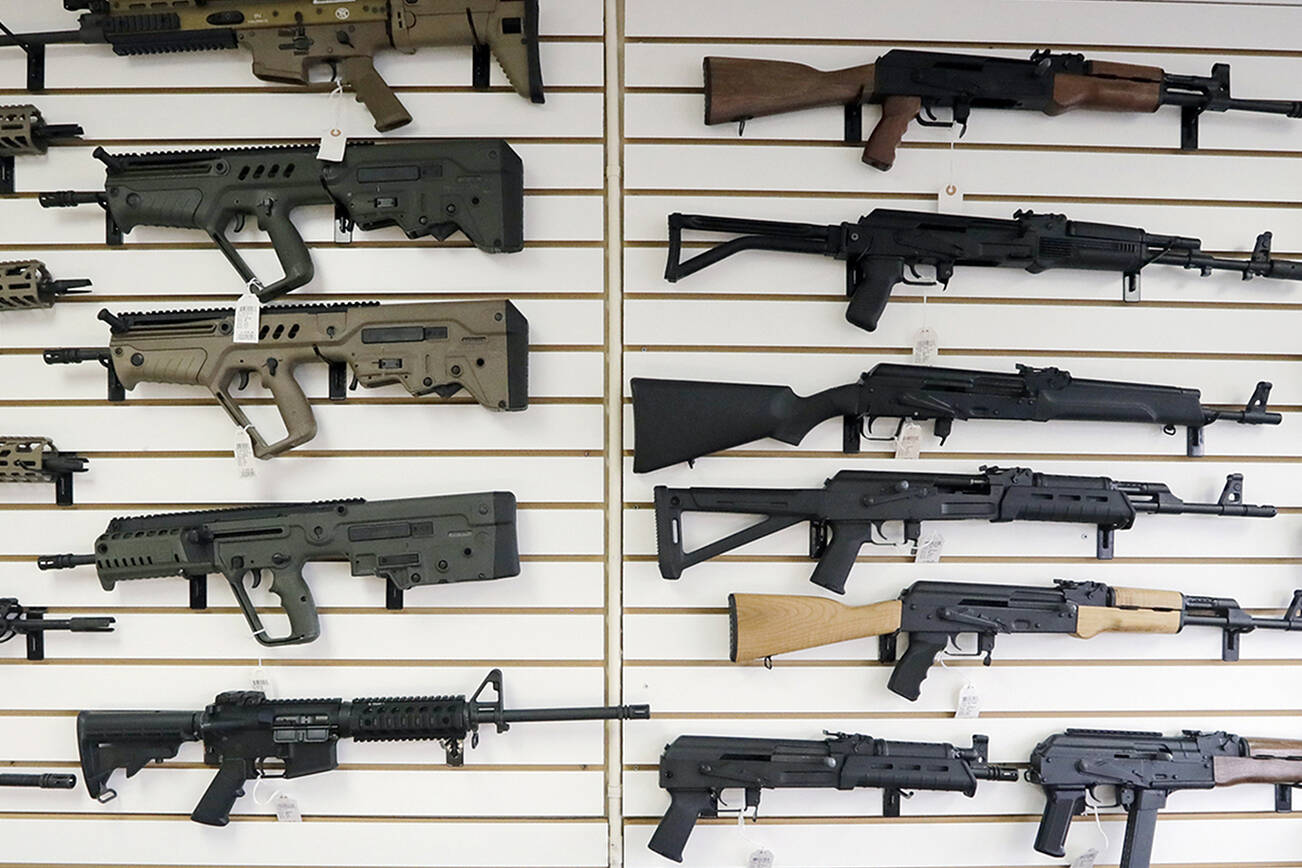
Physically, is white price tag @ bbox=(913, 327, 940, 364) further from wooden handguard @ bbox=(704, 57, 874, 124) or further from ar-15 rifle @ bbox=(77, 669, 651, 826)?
A: ar-15 rifle @ bbox=(77, 669, 651, 826)

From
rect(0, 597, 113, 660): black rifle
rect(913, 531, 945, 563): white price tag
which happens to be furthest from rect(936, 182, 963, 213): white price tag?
rect(0, 597, 113, 660): black rifle

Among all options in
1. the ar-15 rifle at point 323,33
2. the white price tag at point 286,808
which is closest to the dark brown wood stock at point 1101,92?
the ar-15 rifle at point 323,33

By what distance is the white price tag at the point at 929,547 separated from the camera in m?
3.12

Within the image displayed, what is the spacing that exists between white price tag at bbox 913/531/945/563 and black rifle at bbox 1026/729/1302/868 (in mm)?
687

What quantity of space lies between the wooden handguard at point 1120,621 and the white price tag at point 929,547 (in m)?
0.46

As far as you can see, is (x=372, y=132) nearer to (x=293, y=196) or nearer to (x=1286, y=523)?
(x=293, y=196)

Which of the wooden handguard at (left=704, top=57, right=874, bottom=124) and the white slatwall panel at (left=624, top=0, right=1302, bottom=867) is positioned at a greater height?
the wooden handguard at (left=704, top=57, right=874, bottom=124)

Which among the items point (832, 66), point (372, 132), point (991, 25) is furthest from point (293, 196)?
point (991, 25)

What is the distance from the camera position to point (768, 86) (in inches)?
120

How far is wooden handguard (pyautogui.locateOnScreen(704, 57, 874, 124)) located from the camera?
9.96 feet

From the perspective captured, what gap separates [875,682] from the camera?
315cm

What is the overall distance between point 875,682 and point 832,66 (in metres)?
2.01

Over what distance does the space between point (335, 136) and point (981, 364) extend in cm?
220

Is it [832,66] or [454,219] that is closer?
[454,219]
